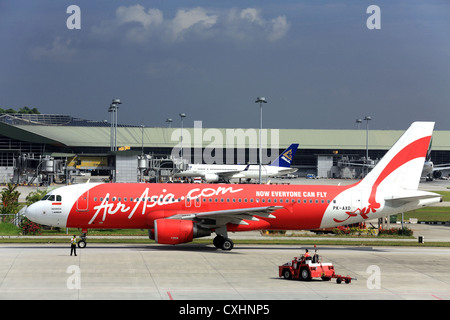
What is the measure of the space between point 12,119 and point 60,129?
17392 mm

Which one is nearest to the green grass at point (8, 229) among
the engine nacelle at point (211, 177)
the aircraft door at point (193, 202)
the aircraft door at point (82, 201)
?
the aircraft door at point (82, 201)

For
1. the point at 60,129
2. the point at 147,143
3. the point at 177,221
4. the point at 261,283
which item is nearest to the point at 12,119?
the point at 60,129

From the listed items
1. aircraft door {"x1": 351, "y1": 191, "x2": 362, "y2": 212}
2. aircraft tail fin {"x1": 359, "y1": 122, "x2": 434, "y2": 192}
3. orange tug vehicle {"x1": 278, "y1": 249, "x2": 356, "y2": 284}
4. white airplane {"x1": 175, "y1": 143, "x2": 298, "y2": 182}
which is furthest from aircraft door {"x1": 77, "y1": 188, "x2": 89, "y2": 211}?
white airplane {"x1": 175, "y1": 143, "x2": 298, "y2": 182}

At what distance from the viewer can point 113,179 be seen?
322 feet

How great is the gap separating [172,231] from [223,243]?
3960mm

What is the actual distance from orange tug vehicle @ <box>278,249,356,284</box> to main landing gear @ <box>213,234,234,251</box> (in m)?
10.7

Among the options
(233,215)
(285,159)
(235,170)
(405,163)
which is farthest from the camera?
(285,159)

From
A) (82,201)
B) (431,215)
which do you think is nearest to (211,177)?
(431,215)

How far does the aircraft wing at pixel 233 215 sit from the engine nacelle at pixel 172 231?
0.78 meters

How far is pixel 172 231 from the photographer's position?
38219 millimetres

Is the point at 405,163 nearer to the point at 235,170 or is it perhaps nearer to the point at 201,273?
the point at 201,273

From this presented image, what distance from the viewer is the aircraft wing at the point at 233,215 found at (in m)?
38.8

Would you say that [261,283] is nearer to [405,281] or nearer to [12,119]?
[405,281]
